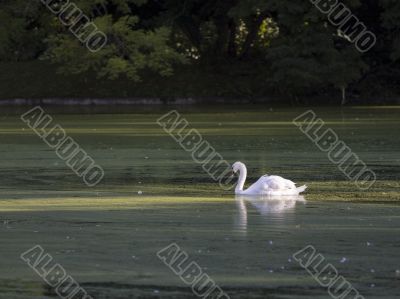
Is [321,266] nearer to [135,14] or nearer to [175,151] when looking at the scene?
[175,151]

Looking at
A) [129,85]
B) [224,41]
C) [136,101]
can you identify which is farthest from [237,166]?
[224,41]

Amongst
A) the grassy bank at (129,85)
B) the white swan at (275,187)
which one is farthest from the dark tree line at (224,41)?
the white swan at (275,187)

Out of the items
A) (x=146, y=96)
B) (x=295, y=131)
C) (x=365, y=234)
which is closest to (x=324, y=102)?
(x=146, y=96)

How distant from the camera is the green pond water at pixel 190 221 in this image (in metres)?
11.5

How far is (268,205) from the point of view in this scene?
1723cm

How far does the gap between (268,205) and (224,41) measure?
4450 cm

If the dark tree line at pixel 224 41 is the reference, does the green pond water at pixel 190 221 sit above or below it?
below

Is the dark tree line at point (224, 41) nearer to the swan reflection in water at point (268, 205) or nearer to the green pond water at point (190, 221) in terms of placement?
the green pond water at point (190, 221)

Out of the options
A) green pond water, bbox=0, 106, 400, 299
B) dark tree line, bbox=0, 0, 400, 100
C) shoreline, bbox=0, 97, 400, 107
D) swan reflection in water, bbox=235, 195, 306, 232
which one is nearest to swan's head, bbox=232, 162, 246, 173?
green pond water, bbox=0, 106, 400, 299

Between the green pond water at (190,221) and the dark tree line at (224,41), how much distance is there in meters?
22.7

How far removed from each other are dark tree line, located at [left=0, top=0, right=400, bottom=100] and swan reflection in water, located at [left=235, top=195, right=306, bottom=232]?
33230 millimetres

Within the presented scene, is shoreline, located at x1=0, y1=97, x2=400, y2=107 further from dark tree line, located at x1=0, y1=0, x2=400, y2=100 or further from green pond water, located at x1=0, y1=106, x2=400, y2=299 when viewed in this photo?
green pond water, located at x1=0, y1=106, x2=400, y2=299

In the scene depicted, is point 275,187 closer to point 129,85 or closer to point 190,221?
point 190,221

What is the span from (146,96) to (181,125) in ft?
68.8
